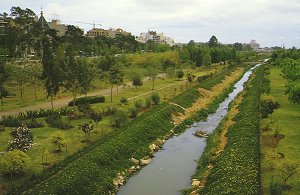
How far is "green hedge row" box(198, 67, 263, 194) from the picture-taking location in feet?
77.5

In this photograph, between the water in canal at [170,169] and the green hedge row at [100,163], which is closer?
the green hedge row at [100,163]

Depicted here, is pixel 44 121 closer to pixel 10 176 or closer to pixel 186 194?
pixel 10 176

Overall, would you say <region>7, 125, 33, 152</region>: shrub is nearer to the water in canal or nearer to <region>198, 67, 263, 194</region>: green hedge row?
the water in canal

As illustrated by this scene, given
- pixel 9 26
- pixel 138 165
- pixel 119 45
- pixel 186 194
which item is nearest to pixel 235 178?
pixel 186 194

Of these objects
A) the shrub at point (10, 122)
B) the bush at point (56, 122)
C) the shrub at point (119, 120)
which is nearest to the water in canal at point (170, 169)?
the shrub at point (119, 120)

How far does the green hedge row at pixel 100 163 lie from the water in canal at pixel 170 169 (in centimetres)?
159

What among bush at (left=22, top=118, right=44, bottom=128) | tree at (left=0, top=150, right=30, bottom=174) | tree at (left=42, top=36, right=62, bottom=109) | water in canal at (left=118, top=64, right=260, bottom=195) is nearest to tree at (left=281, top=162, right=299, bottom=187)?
water in canal at (left=118, top=64, right=260, bottom=195)

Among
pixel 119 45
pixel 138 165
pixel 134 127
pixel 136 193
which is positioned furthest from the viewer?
pixel 119 45

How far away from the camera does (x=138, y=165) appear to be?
104ft

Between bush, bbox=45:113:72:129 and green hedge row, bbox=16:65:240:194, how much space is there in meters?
5.43

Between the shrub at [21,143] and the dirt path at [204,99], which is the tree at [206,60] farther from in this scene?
the shrub at [21,143]

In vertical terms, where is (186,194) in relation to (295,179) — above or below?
below

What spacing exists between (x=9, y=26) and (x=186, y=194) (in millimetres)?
74724

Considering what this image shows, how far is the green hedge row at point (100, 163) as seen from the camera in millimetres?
23969
